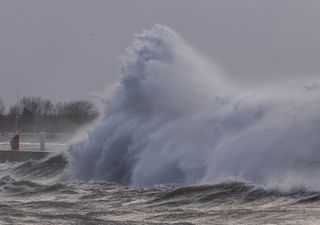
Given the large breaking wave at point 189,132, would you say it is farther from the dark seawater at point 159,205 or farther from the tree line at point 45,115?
the tree line at point 45,115

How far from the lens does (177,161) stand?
18.3m

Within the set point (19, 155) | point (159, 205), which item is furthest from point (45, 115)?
point (159, 205)

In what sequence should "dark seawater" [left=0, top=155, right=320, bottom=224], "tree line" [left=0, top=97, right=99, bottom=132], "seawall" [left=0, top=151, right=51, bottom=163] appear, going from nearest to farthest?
"dark seawater" [left=0, top=155, right=320, bottom=224] → "seawall" [left=0, top=151, right=51, bottom=163] → "tree line" [left=0, top=97, right=99, bottom=132]

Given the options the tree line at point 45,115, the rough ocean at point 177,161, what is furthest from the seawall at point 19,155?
the tree line at point 45,115

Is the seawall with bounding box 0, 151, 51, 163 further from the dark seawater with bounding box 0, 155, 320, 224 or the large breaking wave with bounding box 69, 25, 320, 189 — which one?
the dark seawater with bounding box 0, 155, 320, 224

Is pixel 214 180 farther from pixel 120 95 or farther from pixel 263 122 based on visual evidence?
pixel 120 95

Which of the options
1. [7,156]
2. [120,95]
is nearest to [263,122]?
[120,95]

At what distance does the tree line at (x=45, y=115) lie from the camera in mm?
85562

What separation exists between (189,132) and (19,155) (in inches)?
552

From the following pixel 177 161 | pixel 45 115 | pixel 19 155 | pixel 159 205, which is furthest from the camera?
pixel 45 115

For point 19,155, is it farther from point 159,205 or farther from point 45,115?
point 45,115

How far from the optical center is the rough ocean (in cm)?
1250

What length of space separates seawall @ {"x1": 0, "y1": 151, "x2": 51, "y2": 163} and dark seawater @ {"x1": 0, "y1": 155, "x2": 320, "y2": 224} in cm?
1279

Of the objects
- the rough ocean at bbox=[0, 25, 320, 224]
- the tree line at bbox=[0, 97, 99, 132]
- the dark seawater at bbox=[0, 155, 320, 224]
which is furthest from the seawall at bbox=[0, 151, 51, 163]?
the tree line at bbox=[0, 97, 99, 132]
